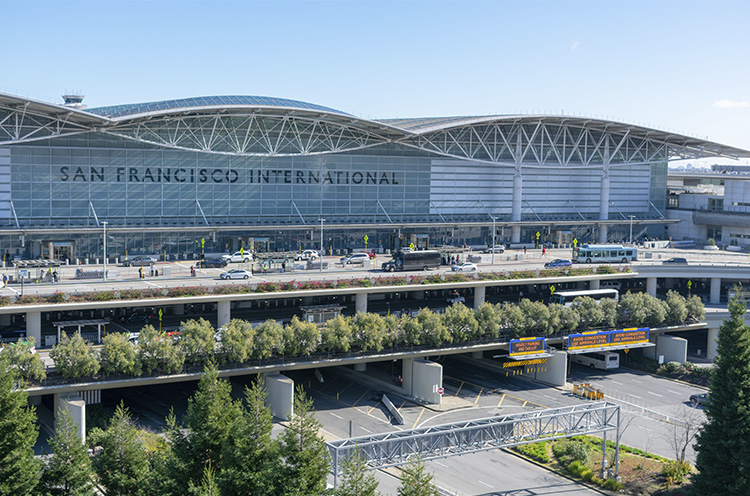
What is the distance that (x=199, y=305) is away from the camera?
6981cm

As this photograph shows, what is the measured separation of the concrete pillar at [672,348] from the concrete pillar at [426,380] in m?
26.4

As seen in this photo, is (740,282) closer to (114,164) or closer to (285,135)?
(285,135)

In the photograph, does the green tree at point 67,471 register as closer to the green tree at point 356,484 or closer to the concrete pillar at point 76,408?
the green tree at point 356,484

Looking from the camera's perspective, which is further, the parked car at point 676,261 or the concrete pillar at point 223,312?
the parked car at point 676,261

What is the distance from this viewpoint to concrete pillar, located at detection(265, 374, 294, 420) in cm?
5716

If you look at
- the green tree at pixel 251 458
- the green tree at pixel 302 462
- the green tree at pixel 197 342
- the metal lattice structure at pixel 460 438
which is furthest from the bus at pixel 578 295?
the green tree at pixel 302 462

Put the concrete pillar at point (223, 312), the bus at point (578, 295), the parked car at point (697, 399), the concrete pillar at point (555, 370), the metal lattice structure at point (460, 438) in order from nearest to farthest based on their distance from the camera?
the metal lattice structure at point (460, 438), the parked car at point (697, 399), the concrete pillar at point (223, 312), the concrete pillar at point (555, 370), the bus at point (578, 295)

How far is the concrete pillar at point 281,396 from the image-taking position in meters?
57.2

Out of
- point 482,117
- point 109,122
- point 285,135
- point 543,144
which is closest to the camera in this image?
point 109,122

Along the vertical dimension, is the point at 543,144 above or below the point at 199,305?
above

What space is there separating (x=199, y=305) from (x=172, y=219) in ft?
77.8

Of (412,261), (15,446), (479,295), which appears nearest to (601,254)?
(479,295)

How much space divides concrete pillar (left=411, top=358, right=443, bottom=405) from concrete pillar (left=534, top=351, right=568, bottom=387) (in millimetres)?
10773

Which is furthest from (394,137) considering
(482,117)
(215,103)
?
(215,103)
